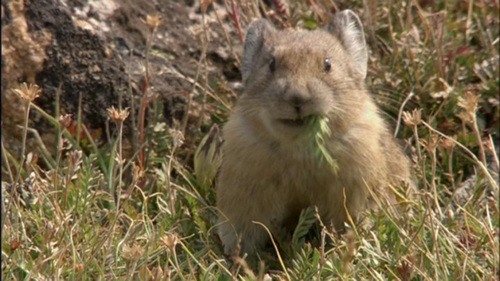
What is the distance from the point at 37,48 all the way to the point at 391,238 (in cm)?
267

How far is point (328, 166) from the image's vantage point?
5.23m

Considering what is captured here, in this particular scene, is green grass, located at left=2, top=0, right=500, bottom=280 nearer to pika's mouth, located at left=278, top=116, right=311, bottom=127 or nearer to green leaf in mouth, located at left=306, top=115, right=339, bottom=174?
green leaf in mouth, located at left=306, top=115, right=339, bottom=174

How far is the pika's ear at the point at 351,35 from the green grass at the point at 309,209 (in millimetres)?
584

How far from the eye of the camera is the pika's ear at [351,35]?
5.71 m

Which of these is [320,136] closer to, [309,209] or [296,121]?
[296,121]

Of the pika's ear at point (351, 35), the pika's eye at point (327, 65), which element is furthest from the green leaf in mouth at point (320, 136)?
the pika's ear at point (351, 35)

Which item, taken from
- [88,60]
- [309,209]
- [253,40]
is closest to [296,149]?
[309,209]

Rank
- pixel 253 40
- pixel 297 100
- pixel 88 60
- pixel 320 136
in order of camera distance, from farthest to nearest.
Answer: pixel 88 60 < pixel 253 40 < pixel 320 136 < pixel 297 100

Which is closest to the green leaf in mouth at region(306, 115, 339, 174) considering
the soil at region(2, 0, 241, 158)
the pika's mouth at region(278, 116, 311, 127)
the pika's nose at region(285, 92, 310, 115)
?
the pika's mouth at region(278, 116, 311, 127)

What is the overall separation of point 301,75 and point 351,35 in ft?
2.75

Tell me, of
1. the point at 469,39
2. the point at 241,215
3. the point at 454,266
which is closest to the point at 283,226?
the point at 241,215

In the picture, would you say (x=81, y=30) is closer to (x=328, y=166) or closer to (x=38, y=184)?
(x=38, y=184)

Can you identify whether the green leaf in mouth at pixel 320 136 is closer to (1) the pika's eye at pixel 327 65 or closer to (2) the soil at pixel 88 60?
(1) the pika's eye at pixel 327 65

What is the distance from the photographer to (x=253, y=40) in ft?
18.7
